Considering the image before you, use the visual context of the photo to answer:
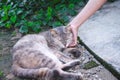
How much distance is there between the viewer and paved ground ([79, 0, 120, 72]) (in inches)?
122

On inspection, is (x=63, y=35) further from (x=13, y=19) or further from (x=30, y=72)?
(x=13, y=19)

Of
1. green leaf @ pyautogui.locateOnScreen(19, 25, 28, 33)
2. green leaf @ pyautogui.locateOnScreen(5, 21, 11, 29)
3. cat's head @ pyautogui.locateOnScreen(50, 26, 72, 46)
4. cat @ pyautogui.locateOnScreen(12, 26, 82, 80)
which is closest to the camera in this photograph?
cat @ pyautogui.locateOnScreen(12, 26, 82, 80)

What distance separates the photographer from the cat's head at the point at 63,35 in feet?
10.5

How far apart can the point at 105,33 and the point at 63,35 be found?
0.62 meters

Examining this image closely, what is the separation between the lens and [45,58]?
279 centimetres

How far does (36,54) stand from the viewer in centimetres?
287

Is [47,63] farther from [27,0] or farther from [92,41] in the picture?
[27,0]

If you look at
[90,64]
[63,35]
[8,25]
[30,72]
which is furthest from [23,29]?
[30,72]

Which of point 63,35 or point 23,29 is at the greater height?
point 63,35

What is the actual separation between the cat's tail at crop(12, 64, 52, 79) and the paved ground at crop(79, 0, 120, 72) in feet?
2.12

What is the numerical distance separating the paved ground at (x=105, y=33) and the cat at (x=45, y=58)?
339 mm

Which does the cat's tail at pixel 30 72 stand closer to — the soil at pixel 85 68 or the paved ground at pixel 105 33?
the soil at pixel 85 68

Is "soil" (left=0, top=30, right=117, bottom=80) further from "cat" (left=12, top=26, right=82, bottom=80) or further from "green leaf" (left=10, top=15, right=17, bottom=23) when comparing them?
"green leaf" (left=10, top=15, right=17, bottom=23)

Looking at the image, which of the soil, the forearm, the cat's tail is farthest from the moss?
the cat's tail
